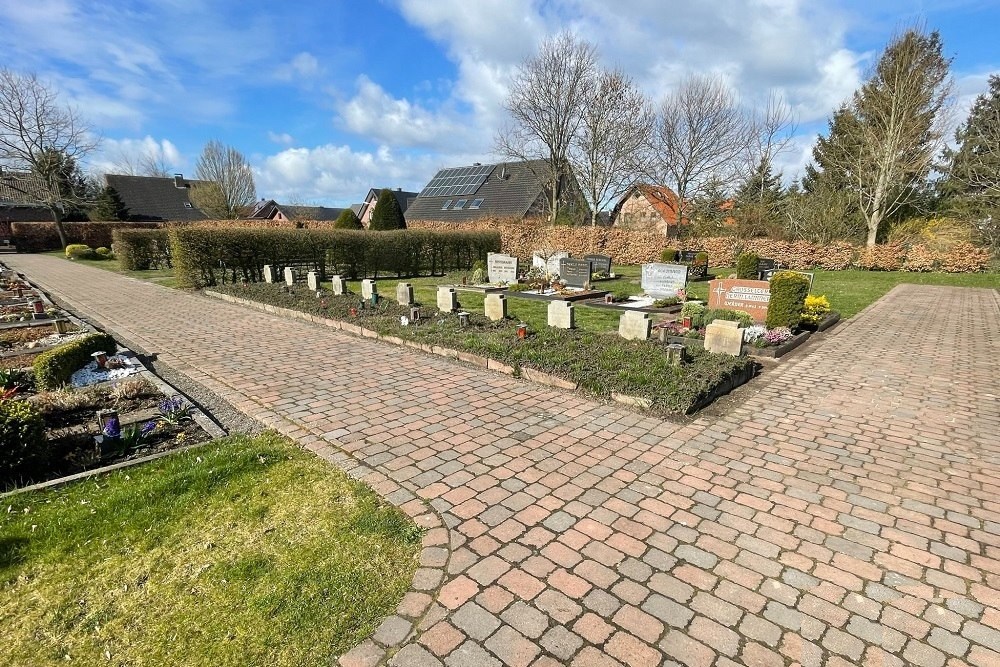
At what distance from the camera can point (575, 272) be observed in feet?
52.0

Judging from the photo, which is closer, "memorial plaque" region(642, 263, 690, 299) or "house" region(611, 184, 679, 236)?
"memorial plaque" region(642, 263, 690, 299)

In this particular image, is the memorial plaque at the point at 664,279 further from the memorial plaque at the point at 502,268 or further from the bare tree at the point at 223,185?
the bare tree at the point at 223,185

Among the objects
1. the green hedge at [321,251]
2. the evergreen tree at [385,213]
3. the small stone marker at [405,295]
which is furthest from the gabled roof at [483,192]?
the small stone marker at [405,295]

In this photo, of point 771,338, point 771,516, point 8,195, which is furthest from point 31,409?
point 8,195

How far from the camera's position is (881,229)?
28578 mm

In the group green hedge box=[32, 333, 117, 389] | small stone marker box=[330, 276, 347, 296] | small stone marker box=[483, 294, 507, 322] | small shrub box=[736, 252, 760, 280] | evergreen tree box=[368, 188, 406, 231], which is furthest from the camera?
evergreen tree box=[368, 188, 406, 231]

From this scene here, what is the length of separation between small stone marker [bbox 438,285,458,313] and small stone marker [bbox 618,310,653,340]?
12.9 feet

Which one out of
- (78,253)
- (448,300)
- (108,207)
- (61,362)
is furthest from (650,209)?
(108,207)

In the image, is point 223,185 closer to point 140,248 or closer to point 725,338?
point 140,248

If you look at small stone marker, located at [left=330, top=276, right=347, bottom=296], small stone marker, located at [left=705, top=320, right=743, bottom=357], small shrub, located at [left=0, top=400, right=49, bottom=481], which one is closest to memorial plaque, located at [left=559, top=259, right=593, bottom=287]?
small stone marker, located at [left=330, top=276, right=347, bottom=296]

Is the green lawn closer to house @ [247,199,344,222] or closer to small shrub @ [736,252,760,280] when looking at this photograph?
small shrub @ [736,252,760,280]

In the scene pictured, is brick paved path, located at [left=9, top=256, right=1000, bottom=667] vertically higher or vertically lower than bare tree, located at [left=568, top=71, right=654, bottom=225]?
lower

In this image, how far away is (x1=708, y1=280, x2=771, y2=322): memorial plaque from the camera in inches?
372

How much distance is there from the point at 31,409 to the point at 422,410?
134 inches
